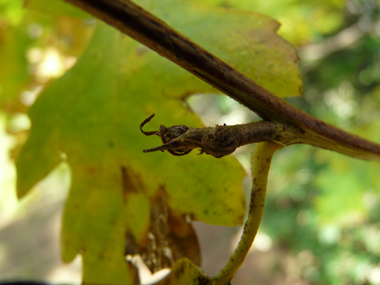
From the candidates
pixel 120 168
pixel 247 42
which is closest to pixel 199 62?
pixel 247 42

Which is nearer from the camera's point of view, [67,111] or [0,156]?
[67,111]

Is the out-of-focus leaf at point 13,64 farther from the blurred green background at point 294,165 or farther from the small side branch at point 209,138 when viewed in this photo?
the small side branch at point 209,138

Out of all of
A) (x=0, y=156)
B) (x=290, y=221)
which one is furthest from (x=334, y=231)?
(x=0, y=156)

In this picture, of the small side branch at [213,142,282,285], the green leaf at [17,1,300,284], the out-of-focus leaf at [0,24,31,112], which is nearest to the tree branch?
the small side branch at [213,142,282,285]

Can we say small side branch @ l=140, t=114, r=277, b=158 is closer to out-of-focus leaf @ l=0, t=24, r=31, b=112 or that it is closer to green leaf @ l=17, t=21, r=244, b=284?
green leaf @ l=17, t=21, r=244, b=284

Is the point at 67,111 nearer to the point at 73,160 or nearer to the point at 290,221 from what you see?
the point at 73,160

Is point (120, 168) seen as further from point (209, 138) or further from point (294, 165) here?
point (294, 165)
